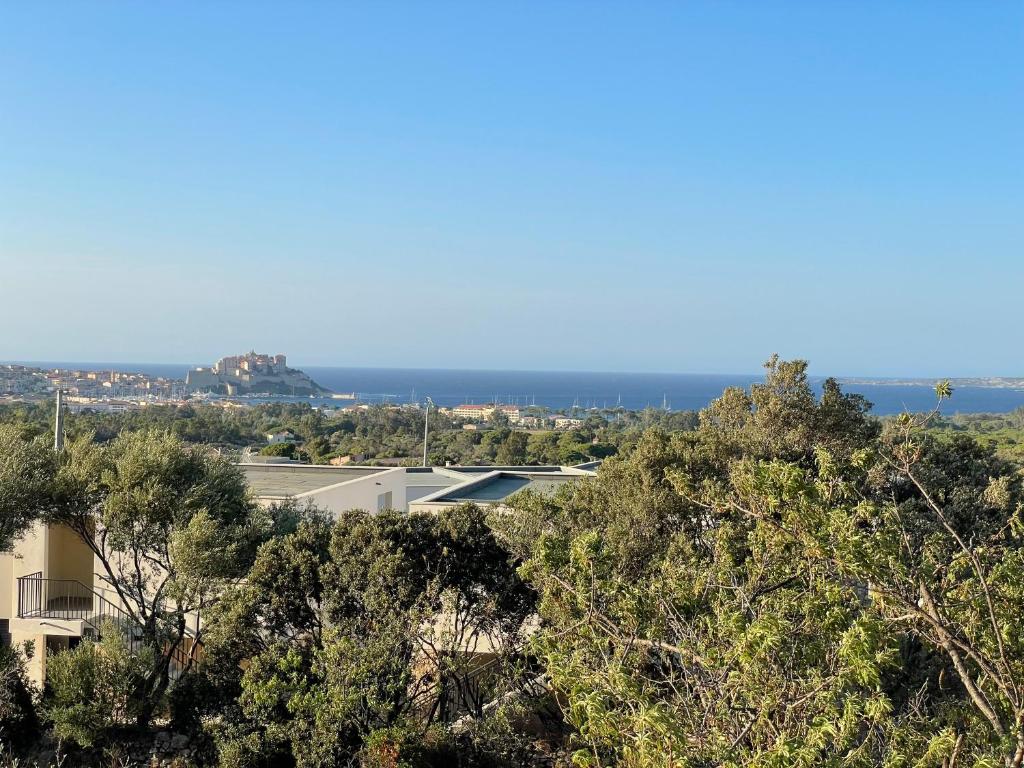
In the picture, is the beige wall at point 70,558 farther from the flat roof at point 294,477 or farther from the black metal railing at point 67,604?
the flat roof at point 294,477

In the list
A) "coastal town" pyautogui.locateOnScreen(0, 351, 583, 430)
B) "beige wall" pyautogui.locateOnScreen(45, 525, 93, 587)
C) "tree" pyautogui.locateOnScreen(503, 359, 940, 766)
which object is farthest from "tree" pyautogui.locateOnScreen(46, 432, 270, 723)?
"coastal town" pyautogui.locateOnScreen(0, 351, 583, 430)

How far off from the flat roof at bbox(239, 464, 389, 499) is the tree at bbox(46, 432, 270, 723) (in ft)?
18.6

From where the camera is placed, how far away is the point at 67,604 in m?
15.8

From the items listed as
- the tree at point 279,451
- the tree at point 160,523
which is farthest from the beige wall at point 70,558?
the tree at point 279,451

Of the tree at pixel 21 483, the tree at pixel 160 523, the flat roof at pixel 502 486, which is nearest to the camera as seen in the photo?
the tree at pixel 160 523

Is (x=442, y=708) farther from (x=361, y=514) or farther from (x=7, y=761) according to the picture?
(x=7, y=761)

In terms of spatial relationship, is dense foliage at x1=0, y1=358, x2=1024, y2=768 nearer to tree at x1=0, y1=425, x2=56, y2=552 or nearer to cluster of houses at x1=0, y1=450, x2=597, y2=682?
tree at x1=0, y1=425, x2=56, y2=552

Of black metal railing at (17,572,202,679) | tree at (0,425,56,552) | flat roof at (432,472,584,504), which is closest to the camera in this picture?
tree at (0,425,56,552)

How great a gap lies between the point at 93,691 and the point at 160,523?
2.60 metres

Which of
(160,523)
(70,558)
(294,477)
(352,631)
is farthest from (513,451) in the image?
(352,631)

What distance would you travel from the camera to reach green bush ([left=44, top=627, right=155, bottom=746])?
35.4 feet

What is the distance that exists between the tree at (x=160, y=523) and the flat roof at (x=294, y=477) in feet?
18.6

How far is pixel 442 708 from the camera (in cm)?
1126

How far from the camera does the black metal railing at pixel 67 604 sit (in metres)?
14.7
